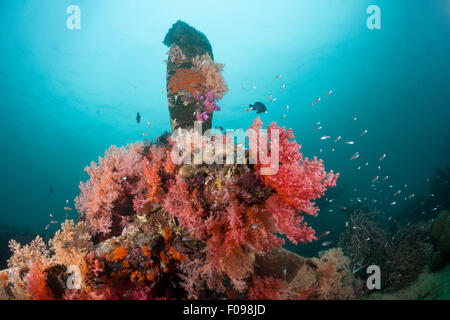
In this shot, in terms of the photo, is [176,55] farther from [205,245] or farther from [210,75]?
[205,245]

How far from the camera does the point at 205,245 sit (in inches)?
134

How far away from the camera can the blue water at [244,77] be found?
3984cm

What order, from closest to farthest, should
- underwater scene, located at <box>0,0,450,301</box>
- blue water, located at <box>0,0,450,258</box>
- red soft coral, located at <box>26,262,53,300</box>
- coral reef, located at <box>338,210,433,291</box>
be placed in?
red soft coral, located at <box>26,262,53,300</box>, underwater scene, located at <box>0,0,450,301</box>, coral reef, located at <box>338,210,433,291</box>, blue water, located at <box>0,0,450,258</box>

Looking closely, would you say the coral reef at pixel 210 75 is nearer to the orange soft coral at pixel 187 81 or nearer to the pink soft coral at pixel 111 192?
the orange soft coral at pixel 187 81

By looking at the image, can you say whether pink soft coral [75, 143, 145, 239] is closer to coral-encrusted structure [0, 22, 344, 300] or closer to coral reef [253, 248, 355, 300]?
coral-encrusted structure [0, 22, 344, 300]

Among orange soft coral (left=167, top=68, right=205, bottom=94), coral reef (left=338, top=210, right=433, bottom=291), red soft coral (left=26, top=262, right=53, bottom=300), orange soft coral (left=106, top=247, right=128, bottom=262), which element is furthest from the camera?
orange soft coral (left=167, top=68, right=205, bottom=94)

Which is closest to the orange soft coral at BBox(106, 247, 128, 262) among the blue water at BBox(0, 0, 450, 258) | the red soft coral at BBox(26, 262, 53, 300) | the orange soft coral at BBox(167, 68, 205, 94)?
the red soft coral at BBox(26, 262, 53, 300)

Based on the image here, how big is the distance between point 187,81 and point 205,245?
5.66 m

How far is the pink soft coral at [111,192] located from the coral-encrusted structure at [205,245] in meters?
0.37

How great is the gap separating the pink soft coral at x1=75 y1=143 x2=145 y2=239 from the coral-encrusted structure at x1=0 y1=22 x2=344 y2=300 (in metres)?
0.37

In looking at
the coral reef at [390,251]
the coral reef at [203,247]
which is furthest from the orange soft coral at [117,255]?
the coral reef at [390,251]

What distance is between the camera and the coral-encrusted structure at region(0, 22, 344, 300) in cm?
305

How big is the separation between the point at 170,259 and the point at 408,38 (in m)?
77.4
